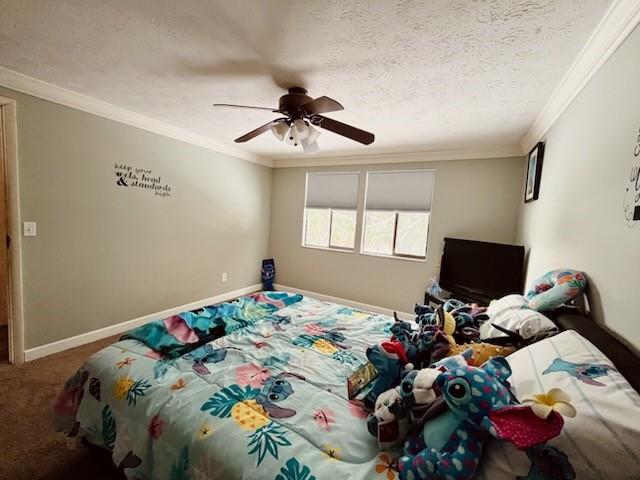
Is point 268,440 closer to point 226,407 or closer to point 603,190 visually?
point 226,407

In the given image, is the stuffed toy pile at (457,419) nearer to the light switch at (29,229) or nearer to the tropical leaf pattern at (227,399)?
the tropical leaf pattern at (227,399)

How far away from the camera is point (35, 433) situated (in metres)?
1.62

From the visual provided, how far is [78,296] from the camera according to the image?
2619 mm

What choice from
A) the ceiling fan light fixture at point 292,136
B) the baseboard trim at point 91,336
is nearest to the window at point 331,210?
the baseboard trim at point 91,336

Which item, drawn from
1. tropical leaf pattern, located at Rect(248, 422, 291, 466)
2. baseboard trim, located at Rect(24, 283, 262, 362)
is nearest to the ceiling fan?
tropical leaf pattern, located at Rect(248, 422, 291, 466)

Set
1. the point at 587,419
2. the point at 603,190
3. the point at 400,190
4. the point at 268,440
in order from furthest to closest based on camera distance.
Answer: the point at 400,190 → the point at 603,190 → the point at 268,440 → the point at 587,419

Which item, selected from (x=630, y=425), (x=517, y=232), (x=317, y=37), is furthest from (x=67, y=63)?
(x=517, y=232)

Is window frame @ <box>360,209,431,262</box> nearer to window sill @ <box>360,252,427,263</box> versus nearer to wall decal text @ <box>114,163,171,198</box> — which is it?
window sill @ <box>360,252,427,263</box>

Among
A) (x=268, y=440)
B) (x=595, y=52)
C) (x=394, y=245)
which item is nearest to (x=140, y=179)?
(x=268, y=440)

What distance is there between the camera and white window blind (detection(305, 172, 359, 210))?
13.7 feet

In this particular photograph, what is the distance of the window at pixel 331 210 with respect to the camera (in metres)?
4.21

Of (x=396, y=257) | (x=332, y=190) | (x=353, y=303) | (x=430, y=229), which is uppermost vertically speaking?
(x=332, y=190)

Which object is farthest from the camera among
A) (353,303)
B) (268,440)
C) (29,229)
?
(353,303)

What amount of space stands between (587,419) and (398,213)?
3.35 metres
